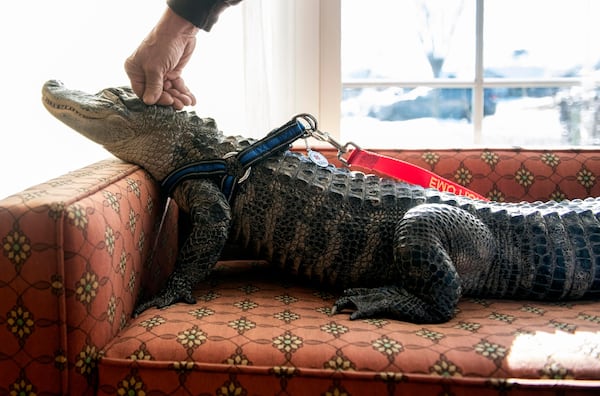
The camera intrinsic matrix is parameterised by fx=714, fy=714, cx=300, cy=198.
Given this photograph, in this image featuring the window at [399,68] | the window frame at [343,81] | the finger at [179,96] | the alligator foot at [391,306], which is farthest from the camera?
the window frame at [343,81]

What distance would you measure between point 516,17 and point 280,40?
0.91 metres

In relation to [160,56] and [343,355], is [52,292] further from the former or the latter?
[160,56]

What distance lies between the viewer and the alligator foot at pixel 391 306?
4.75 feet

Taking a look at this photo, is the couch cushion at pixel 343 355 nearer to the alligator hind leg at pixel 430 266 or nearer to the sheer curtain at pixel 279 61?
the alligator hind leg at pixel 430 266

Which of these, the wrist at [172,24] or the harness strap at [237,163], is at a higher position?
the wrist at [172,24]

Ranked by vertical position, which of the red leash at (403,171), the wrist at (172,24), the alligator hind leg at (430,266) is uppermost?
the wrist at (172,24)

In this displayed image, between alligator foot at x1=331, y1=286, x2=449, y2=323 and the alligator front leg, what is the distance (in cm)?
32

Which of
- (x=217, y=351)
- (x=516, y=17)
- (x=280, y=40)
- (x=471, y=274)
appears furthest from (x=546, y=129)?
(x=217, y=351)

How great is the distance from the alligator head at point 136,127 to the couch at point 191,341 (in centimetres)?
29

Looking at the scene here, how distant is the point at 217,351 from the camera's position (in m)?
1.27

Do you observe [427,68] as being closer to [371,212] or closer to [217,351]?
[371,212]

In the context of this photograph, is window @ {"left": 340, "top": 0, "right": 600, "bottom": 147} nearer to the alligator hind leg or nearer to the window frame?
the window frame

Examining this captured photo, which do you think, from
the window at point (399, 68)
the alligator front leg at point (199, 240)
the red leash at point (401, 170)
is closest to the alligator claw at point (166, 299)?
the alligator front leg at point (199, 240)

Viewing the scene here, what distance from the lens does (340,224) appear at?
166 centimetres
